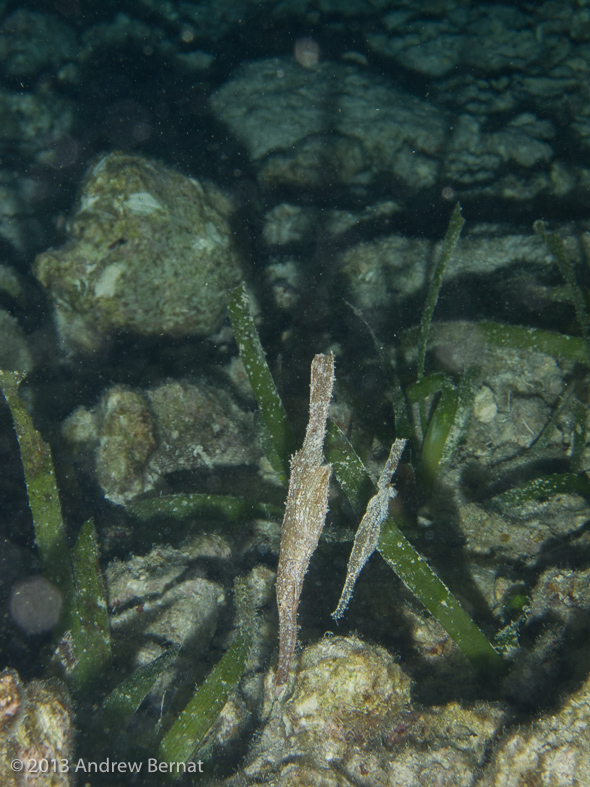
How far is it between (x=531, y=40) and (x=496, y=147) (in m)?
1.98

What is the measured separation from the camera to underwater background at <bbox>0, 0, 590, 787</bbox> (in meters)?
1.67

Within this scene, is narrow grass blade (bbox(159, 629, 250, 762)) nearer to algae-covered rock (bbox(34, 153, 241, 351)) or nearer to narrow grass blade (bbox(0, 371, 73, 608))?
narrow grass blade (bbox(0, 371, 73, 608))

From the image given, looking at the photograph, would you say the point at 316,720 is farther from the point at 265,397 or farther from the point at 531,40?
the point at 531,40

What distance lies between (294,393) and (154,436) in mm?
1126

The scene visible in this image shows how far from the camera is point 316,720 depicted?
1.63m

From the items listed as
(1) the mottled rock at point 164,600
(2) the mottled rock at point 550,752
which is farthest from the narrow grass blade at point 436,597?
(1) the mottled rock at point 164,600

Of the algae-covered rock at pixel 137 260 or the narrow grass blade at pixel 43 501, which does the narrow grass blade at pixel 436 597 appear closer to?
the narrow grass blade at pixel 43 501

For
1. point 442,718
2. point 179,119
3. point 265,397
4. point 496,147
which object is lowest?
point 442,718

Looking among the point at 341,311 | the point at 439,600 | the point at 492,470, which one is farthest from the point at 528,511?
the point at 341,311

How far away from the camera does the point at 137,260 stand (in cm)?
318

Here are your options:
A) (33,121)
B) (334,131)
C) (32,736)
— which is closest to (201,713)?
(32,736)

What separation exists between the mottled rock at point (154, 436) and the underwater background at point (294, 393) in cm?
2

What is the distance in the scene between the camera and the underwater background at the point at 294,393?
1.67m

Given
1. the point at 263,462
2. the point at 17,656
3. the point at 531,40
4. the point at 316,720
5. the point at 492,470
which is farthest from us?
the point at 531,40
